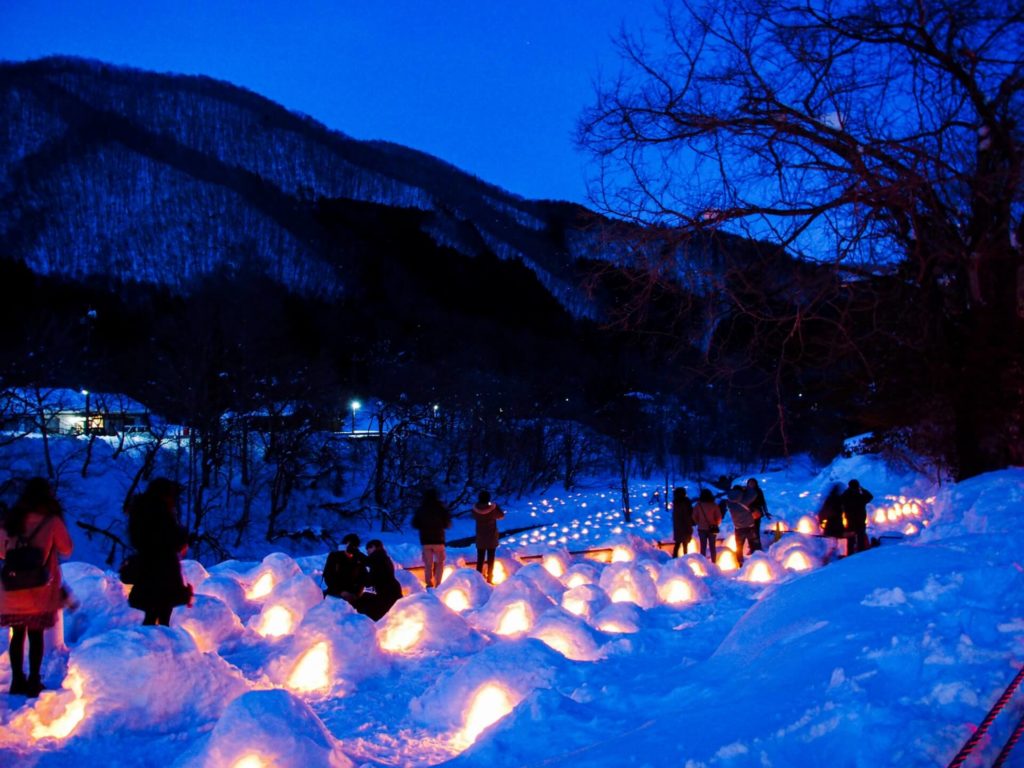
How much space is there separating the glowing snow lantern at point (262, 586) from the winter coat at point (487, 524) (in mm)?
3156

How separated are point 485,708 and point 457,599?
419 cm

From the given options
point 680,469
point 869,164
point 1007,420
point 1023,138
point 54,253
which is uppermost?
point 54,253

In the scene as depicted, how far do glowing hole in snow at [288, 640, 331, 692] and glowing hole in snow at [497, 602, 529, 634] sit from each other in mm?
2336

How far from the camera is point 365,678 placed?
664cm

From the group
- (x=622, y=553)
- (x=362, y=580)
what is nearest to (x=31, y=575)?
(x=362, y=580)

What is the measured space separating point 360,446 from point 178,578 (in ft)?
111

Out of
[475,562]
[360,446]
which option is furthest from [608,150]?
[360,446]

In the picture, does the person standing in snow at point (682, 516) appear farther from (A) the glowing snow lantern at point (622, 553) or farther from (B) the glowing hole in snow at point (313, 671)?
(B) the glowing hole in snow at point (313, 671)

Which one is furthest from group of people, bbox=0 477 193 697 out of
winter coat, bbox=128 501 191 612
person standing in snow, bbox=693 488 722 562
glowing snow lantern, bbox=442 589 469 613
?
person standing in snow, bbox=693 488 722 562

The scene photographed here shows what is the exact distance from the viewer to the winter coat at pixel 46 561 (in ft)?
17.6

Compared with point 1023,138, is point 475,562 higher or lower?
lower

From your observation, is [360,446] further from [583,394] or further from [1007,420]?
[1007,420]

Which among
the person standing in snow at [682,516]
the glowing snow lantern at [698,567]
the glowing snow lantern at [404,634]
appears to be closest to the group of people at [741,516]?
the person standing in snow at [682,516]

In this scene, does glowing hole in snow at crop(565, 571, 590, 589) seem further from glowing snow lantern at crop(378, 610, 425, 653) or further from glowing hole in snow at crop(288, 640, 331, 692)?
glowing hole in snow at crop(288, 640, 331, 692)
